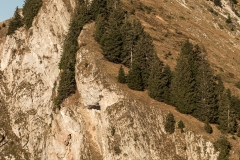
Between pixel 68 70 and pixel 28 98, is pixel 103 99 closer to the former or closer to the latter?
pixel 68 70

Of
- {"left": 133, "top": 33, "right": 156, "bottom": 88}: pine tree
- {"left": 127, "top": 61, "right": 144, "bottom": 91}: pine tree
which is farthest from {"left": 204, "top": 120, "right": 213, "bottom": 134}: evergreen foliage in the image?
{"left": 133, "top": 33, "right": 156, "bottom": 88}: pine tree

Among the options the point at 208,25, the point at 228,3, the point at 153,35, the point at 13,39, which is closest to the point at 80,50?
the point at 153,35

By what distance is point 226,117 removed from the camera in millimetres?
65125

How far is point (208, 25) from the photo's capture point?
112m

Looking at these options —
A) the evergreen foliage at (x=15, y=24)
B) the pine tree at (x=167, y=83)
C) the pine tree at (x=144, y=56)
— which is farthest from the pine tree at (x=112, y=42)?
the evergreen foliage at (x=15, y=24)

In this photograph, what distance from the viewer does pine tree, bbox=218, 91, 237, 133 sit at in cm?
6462

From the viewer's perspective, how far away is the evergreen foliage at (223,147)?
5806 cm

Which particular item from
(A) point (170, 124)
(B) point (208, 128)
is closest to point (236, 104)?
(B) point (208, 128)

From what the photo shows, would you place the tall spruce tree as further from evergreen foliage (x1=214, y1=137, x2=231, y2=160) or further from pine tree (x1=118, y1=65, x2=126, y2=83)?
pine tree (x1=118, y1=65, x2=126, y2=83)

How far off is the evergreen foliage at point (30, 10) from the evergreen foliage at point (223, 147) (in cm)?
6634

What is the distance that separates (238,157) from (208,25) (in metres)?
61.4

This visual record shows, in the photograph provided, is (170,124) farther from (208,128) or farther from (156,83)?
(156,83)

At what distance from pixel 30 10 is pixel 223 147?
70790 mm

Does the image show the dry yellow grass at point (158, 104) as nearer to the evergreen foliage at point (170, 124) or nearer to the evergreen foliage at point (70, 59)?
the evergreen foliage at point (170, 124)
